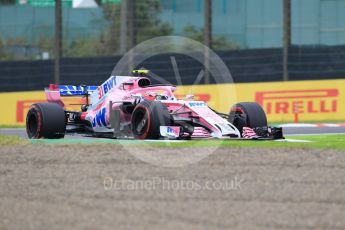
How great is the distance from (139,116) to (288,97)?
927cm

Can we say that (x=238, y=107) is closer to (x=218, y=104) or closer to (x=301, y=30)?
(x=218, y=104)

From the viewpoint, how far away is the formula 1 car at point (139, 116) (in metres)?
14.8

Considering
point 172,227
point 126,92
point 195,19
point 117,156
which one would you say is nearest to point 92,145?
point 117,156

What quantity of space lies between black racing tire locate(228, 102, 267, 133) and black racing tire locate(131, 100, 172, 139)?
5.39 ft

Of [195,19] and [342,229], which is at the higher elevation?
[195,19]

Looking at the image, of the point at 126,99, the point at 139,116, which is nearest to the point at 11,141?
the point at 139,116

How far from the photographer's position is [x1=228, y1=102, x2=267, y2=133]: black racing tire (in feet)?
52.0

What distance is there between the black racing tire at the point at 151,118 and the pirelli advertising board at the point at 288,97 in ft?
25.3

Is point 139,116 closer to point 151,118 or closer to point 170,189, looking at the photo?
point 151,118

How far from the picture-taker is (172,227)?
771 centimetres

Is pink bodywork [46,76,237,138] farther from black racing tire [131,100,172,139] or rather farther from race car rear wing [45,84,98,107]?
→ black racing tire [131,100,172,139]

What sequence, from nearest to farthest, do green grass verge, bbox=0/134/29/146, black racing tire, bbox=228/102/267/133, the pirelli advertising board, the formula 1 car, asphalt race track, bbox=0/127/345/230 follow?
asphalt race track, bbox=0/127/345/230 → green grass verge, bbox=0/134/29/146 → the formula 1 car → black racing tire, bbox=228/102/267/133 → the pirelli advertising board

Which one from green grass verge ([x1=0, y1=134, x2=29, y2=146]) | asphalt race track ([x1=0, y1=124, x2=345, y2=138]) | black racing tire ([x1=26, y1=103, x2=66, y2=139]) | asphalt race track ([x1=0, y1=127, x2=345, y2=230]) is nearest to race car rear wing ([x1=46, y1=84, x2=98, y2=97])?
asphalt race track ([x1=0, y1=124, x2=345, y2=138])

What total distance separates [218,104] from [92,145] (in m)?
12.3
